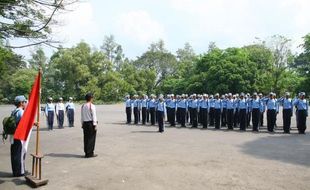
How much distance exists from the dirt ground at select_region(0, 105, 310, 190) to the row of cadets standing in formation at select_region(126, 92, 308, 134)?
321 centimetres

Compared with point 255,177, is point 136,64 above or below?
above

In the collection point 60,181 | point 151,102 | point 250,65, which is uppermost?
point 250,65

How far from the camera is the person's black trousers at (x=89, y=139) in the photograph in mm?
11312

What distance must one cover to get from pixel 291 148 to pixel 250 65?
34656mm

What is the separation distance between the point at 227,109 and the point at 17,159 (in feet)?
45.2

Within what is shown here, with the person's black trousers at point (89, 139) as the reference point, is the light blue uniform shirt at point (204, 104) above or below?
above

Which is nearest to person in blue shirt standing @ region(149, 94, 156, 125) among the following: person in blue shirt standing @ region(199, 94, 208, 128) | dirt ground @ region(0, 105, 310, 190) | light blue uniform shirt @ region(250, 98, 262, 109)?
person in blue shirt standing @ region(199, 94, 208, 128)

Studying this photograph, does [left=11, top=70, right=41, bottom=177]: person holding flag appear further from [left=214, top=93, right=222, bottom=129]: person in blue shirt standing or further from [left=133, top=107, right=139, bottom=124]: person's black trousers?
[left=133, top=107, right=139, bottom=124]: person's black trousers

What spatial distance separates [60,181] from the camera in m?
8.38

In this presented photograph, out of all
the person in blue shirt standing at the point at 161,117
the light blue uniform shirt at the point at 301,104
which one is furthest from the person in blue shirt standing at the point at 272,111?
the person in blue shirt standing at the point at 161,117

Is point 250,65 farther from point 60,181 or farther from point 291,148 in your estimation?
point 60,181

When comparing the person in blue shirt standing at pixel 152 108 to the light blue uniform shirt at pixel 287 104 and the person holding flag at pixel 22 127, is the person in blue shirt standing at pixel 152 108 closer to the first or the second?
the light blue uniform shirt at pixel 287 104

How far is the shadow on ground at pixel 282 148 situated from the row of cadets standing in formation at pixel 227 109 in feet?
7.07

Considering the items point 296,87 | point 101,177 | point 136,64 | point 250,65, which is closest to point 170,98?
point 101,177
